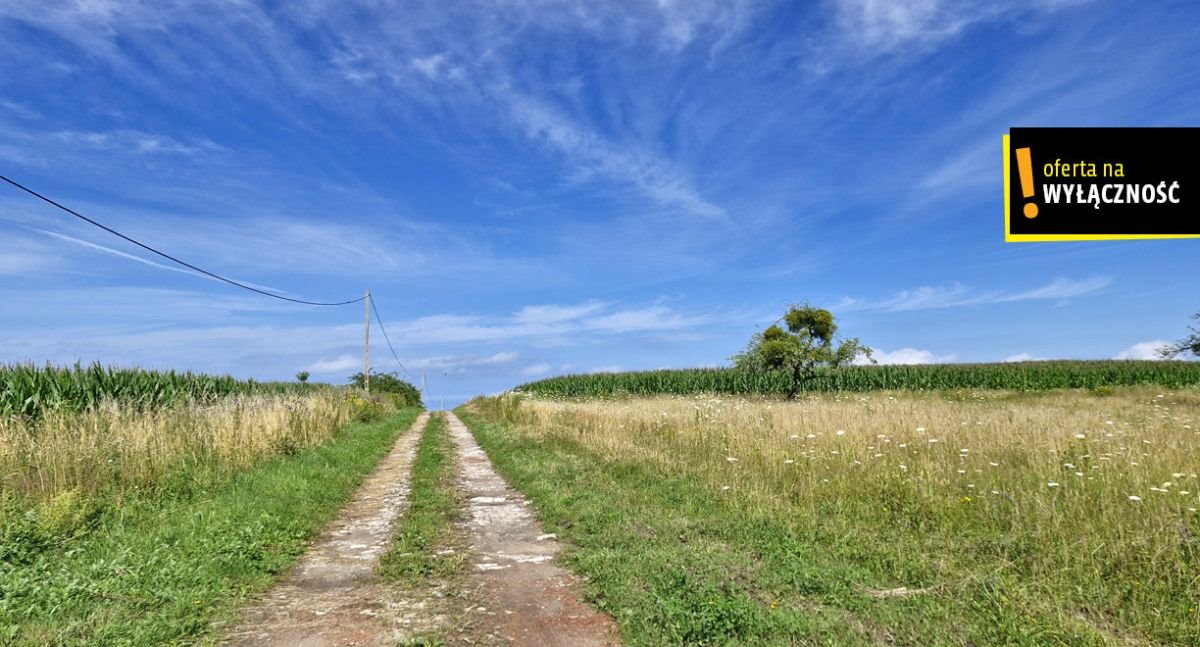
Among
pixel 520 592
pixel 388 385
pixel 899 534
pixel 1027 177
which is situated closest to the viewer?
pixel 520 592

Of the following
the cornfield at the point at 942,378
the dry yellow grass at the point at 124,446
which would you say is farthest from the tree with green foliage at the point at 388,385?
the dry yellow grass at the point at 124,446

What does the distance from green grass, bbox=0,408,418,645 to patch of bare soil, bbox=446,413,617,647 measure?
2.12 m

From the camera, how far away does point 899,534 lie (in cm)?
680

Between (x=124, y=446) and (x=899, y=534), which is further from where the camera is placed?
(x=124, y=446)

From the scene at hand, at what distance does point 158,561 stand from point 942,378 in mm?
53991

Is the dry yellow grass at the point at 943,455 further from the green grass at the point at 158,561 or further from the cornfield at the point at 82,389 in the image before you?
the cornfield at the point at 82,389

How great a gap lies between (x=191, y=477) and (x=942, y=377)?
52239 millimetres

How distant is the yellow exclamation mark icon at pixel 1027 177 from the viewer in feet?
39.1

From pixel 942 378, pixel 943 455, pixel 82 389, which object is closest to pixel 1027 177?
pixel 943 455

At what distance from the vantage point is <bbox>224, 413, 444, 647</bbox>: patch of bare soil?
486 centimetres

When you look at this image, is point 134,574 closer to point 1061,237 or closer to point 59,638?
point 59,638

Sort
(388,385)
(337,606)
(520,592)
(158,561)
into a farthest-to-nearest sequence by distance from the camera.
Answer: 1. (388,385)
2. (158,561)
3. (520,592)
4. (337,606)

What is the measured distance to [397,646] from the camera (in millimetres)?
4574

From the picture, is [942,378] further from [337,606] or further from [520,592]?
[337,606]
